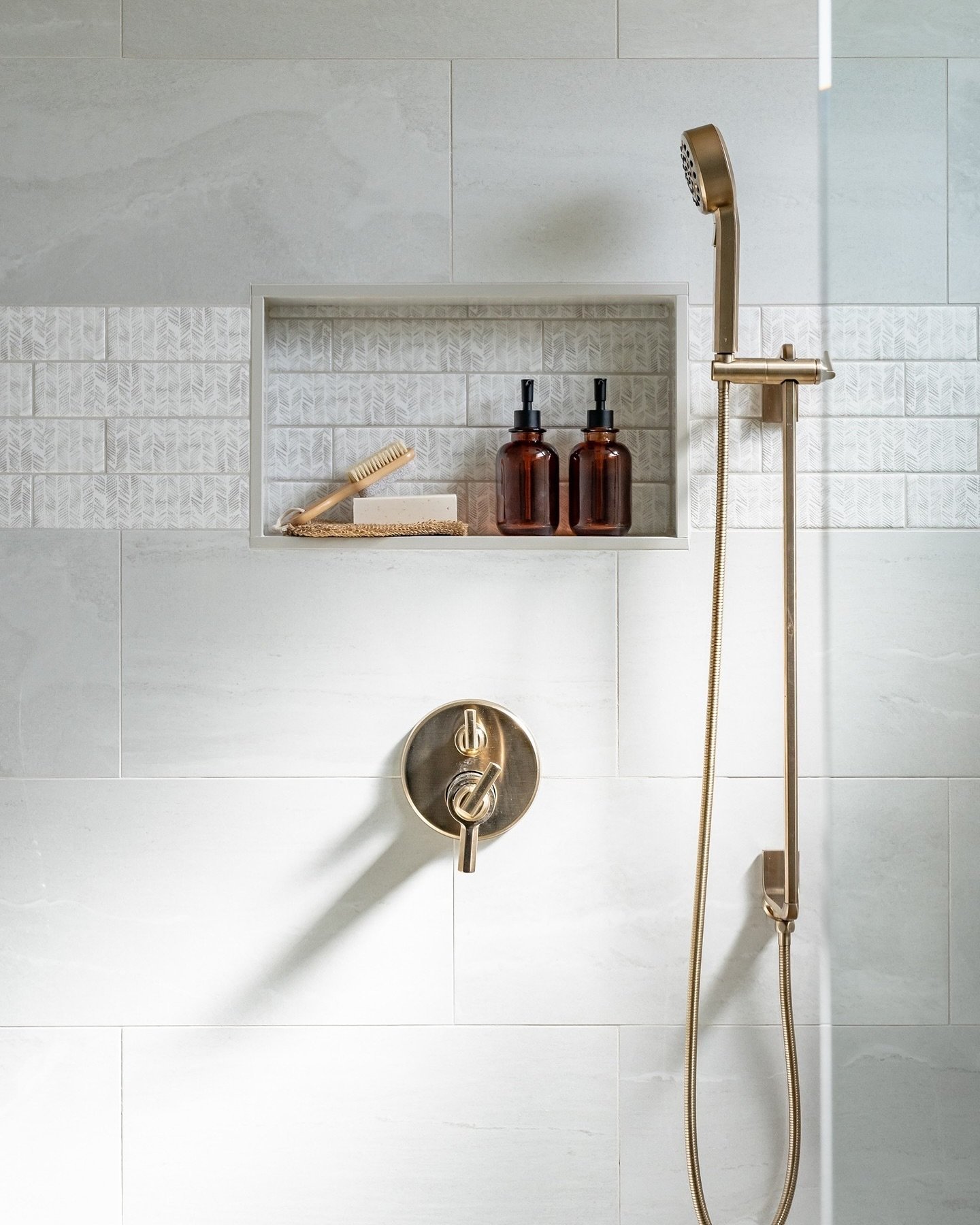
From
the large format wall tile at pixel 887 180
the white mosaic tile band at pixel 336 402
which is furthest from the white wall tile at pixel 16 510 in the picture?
the large format wall tile at pixel 887 180

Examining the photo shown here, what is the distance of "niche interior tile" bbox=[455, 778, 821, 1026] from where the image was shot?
44.4 inches

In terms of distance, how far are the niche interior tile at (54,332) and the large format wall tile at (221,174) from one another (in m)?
0.04

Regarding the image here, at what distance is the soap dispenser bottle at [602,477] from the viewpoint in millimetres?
1098

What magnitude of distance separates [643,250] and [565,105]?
7.7 inches

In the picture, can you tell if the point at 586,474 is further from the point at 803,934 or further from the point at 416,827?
the point at 803,934

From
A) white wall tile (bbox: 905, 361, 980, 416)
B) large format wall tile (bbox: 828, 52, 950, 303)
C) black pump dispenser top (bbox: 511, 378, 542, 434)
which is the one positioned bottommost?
white wall tile (bbox: 905, 361, 980, 416)

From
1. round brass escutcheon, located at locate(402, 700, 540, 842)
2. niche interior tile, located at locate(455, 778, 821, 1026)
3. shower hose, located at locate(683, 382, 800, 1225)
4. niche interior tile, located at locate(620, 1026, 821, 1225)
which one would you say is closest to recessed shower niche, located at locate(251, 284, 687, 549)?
shower hose, located at locate(683, 382, 800, 1225)

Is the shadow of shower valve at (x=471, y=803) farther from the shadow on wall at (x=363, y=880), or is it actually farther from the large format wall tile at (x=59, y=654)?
the large format wall tile at (x=59, y=654)

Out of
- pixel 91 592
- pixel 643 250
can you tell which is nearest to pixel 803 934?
pixel 643 250

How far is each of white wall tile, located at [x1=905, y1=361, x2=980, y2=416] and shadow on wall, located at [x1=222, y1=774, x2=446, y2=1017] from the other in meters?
0.74

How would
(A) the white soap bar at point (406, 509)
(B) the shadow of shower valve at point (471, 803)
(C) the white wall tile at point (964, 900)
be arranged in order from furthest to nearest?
(A) the white soap bar at point (406, 509)
(B) the shadow of shower valve at point (471, 803)
(C) the white wall tile at point (964, 900)

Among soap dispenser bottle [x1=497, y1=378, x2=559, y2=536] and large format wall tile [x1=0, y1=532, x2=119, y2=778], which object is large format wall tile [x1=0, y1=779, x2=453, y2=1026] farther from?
soap dispenser bottle [x1=497, y1=378, x2=559, y2=536]

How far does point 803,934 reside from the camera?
1129mm

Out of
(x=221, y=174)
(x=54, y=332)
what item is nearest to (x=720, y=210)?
(x=221, y=174)
